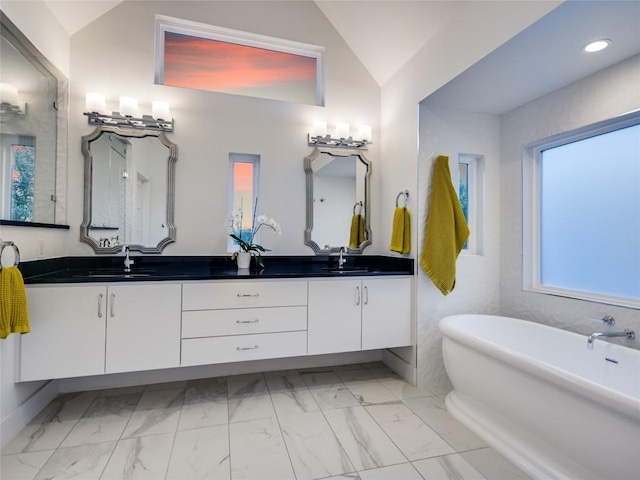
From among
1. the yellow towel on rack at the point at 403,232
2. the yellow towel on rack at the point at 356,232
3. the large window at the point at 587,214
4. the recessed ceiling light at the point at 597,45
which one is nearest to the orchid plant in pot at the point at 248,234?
the yellow towel on rack at the point at 356,232

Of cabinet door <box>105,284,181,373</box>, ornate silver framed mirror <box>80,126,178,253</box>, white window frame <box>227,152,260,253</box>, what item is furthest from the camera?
white window frame <box>227,152,260,253</box>

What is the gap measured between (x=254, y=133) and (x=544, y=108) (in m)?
2.26

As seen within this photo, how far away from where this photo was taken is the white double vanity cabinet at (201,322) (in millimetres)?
1790

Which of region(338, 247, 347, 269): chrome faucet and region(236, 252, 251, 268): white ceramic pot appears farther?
region(338, 247, 347, 269): chrome faucet

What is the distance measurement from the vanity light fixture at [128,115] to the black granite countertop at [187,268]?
102cm

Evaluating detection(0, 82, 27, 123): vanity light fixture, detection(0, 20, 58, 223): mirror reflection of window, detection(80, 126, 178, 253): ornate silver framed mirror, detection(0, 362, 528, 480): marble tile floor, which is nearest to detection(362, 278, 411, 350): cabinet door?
detection(0, 362, 528, 480): marble tile floor

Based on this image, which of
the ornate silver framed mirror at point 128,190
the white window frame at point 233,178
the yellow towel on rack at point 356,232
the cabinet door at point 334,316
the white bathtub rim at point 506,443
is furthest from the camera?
the yellow towel on rack at point 356,232

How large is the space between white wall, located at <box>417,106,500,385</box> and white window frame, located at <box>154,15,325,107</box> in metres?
1.11

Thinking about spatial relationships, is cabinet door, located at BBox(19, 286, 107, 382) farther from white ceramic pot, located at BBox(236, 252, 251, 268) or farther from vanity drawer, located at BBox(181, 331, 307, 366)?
white ceramic pot, located at BBox(236, 252, 251, 268)

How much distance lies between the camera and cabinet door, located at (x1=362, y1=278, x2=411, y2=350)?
2383 millimetres

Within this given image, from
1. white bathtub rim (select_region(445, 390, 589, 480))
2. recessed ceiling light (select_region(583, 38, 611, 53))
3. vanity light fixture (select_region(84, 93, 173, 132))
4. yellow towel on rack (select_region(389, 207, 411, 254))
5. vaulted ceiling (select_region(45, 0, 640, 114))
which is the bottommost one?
white bathtub rim (select_region(445, 390, 589, 480))

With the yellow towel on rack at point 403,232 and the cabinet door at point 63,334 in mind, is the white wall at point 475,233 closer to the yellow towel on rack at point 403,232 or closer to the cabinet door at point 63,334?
the yellow towel on rack at point 403,232

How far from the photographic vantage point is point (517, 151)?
2541 millimetres

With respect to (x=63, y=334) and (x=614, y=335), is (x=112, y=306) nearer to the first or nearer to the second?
(x=63, y=334)
